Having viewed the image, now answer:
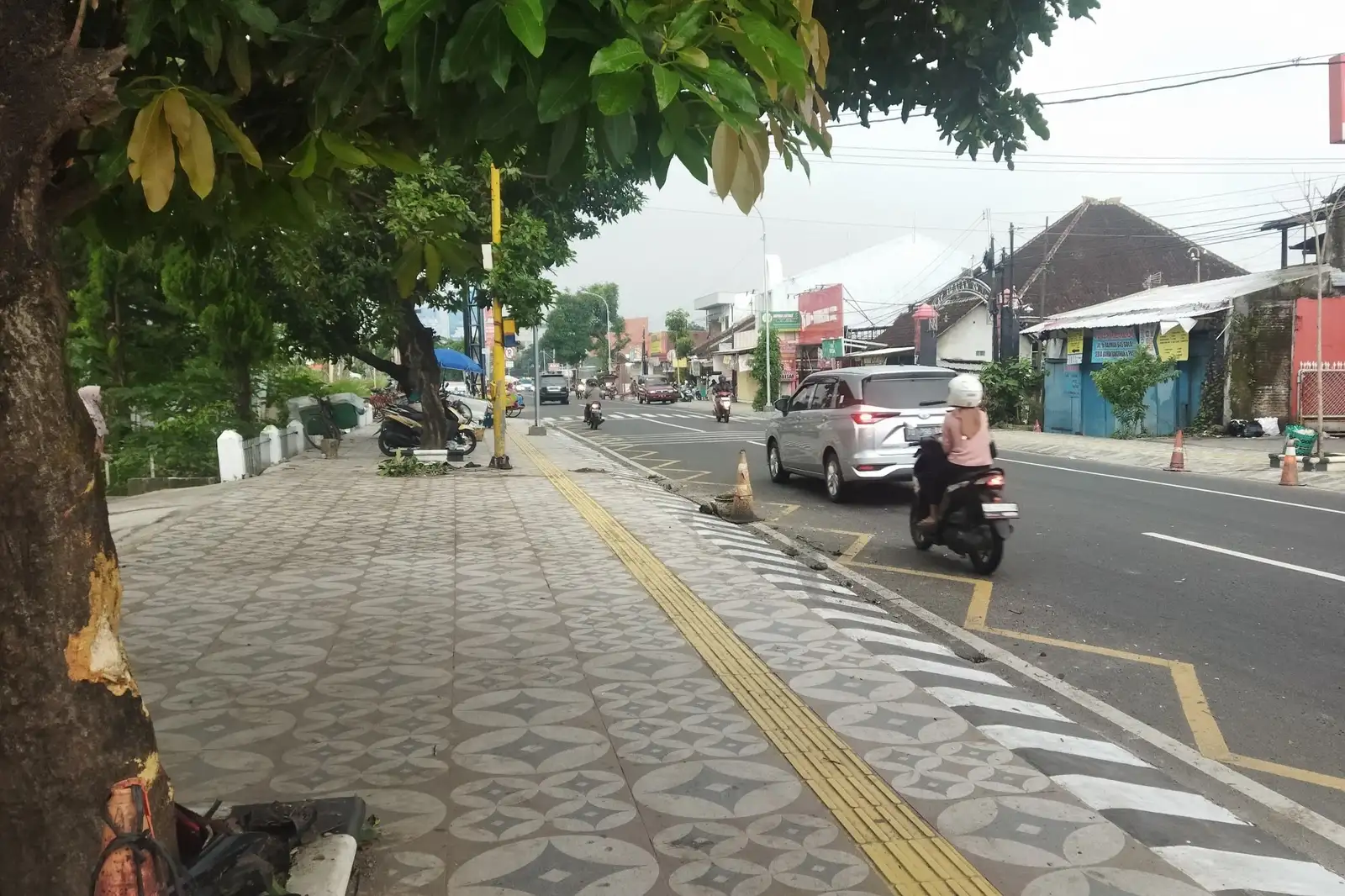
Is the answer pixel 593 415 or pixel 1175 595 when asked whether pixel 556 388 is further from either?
pixel 1175 595

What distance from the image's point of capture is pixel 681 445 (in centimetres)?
2347

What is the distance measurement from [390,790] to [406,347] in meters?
15.9

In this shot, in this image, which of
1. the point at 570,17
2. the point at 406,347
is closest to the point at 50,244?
the point at 570,17

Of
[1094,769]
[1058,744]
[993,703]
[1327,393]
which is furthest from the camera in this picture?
[1327,393]

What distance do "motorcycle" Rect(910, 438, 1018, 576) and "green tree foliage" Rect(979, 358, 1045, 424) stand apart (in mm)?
20548

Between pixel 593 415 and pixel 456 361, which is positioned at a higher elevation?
pixel 456 361

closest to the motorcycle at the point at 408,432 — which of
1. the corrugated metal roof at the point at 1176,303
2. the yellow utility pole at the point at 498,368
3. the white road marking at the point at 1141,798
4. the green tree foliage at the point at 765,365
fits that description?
the yellow utility pole at the point at 498,368

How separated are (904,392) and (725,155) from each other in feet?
33.3

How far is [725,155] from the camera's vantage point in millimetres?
2115

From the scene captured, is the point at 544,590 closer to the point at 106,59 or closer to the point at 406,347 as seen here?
the point at 106,59

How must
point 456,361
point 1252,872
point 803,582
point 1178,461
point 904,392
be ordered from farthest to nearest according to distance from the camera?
1. point 456,361
2. point 1178,461
3. point 904,392
4. point 803,582
5. point 1252,872

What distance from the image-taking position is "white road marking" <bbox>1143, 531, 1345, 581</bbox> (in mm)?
7902

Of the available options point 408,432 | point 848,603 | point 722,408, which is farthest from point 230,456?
point 722,408

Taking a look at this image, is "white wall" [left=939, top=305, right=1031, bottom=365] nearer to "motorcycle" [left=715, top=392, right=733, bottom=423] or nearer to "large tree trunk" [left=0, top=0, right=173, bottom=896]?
"motorcycle" [left=715, top=392, right=733, bottom=423]
